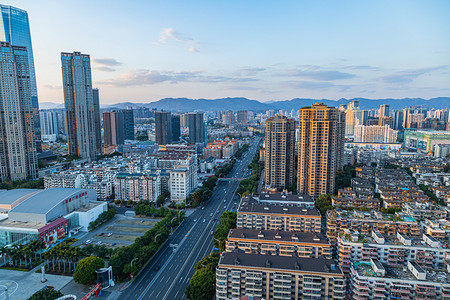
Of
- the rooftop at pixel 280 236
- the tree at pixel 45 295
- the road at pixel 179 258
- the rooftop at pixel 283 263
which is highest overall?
the rooftop at pixel 283 263

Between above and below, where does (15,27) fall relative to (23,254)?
above

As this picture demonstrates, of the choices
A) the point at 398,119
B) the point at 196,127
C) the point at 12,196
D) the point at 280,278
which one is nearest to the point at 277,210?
the point at 280,278

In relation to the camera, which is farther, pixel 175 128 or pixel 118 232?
pixel 175 128

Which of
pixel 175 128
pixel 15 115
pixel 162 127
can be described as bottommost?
pixel 175 128

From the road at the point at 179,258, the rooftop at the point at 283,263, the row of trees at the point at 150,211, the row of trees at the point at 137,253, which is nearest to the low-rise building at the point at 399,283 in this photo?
the rooftop at the point at 283,263

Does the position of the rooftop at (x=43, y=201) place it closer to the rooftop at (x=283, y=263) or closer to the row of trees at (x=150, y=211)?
the row of trees at (x=150, y=211)

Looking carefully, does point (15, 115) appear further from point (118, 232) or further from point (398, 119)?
point (398, 119)
